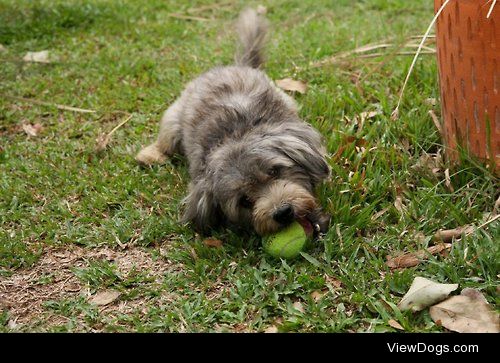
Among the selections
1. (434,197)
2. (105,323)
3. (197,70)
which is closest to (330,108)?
(434,197)

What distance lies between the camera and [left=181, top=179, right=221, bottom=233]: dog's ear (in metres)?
4.23

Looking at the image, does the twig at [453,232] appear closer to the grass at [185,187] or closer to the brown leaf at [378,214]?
the grass at [185,187]

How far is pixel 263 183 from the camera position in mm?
4109

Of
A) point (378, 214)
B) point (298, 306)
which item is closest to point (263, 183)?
point (378, 214)

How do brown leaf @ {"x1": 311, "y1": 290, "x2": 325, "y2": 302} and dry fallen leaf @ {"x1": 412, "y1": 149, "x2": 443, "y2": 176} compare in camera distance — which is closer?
brown leaf @ {"x1": 311, "y1": 290, "x2": 325, "y2": 302}

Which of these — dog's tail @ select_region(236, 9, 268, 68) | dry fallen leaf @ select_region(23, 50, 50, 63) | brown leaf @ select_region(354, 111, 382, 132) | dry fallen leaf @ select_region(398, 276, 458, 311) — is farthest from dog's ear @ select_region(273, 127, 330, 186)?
dry fallen leaf @ select_region(23, 50, 50, 63)

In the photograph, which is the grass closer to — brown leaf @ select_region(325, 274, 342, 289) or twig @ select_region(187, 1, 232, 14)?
brown leaf @ select_region(325, 274, 342, 289)

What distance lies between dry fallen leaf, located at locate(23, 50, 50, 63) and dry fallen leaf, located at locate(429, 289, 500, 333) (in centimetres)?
560

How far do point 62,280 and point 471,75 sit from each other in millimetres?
2931

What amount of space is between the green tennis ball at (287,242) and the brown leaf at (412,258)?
55 centimetres

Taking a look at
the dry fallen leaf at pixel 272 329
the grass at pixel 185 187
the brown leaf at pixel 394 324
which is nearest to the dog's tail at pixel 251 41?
the grass at pixel 185 187
